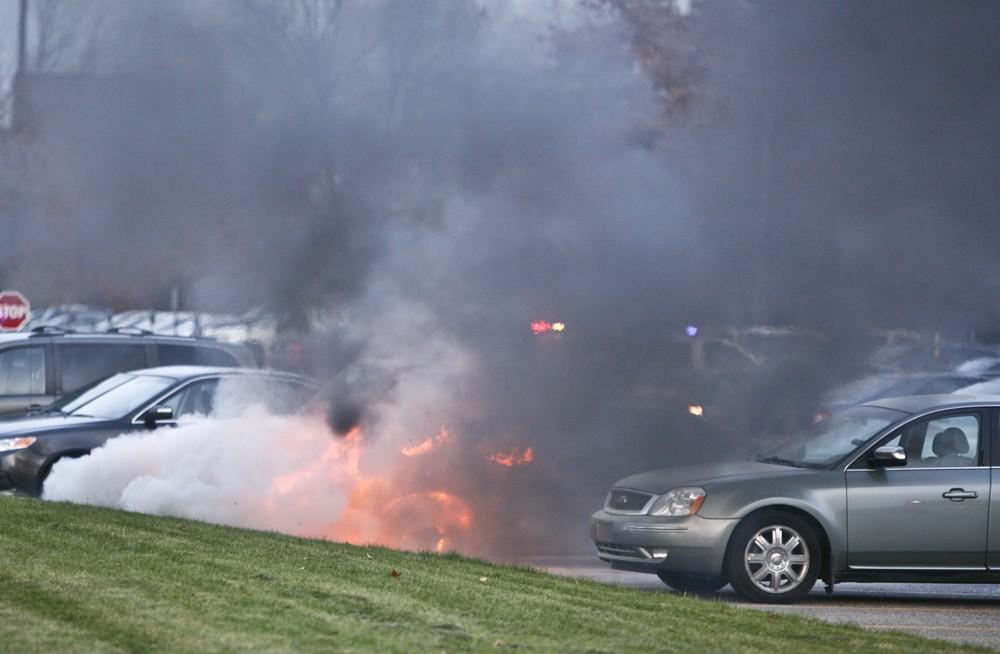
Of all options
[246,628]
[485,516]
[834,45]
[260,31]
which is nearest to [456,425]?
[485,516]

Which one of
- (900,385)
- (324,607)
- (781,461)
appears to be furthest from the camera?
(900,385)

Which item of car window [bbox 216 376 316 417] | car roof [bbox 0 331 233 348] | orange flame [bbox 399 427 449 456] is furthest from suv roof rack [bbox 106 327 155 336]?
orange flame [bbox 399 427 449 456]

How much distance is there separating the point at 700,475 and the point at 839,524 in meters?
1.01

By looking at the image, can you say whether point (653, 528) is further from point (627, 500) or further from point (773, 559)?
point (773, 559)

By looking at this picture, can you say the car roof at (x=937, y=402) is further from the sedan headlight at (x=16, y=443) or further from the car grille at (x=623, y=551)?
the sedan headlight at (x=16, y=443)

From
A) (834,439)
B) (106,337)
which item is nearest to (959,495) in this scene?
(834,439)

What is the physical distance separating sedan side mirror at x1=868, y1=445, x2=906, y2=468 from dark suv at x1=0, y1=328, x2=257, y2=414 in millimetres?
9902

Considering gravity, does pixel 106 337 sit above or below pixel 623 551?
Result: above

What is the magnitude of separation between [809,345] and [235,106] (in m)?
6.07

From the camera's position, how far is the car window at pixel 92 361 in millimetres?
18703

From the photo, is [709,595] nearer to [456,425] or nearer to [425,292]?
[456,425]

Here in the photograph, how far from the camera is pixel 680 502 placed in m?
10.9

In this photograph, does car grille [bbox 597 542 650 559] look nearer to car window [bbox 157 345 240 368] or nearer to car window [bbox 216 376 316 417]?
car window [bbox 216 376 316 417]

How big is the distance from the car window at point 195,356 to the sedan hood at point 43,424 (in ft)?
13.6
